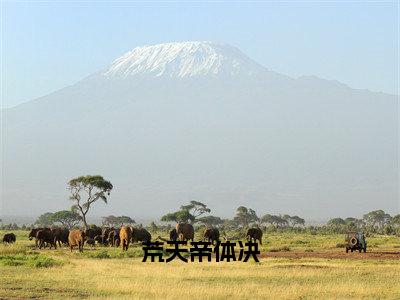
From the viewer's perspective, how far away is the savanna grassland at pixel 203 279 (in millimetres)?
26266

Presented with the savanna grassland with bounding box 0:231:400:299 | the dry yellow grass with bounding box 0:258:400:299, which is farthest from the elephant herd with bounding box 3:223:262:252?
the dry yellow grass with bounding box 0:258:400:299

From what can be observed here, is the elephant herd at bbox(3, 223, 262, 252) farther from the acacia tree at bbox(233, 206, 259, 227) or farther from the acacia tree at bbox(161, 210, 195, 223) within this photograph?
the acacia tree at bbox(233, 206, 259, 227)

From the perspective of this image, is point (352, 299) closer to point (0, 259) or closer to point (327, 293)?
point (327, 293)

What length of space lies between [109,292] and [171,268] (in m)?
8.72

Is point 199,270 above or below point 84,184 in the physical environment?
below

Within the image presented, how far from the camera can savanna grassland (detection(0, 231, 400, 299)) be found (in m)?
26.3

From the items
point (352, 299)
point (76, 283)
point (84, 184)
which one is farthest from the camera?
point (84, 184)

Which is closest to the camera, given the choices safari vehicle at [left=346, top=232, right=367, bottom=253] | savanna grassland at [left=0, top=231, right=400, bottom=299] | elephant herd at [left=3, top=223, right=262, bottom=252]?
savanna grassland at [left=0, top=231, right=400, bottom=299]

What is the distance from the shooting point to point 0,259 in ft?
130

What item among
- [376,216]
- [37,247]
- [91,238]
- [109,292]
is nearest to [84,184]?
[91,238]

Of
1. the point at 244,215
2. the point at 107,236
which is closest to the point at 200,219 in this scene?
the point at 244,215

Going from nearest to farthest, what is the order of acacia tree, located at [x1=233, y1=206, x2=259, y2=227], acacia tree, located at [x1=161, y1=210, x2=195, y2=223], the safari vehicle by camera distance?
the safari vehicle
acacia tree, located at [x1=161, y1=210, x2=195, y2=223]
acacia tree, located at [x1=233, y1=206, x2=259, y2=227]

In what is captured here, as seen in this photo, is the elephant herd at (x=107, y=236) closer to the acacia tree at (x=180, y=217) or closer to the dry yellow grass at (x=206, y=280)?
the dry yellow grass at (x=206, y=280)

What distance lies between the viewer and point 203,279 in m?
31.1
